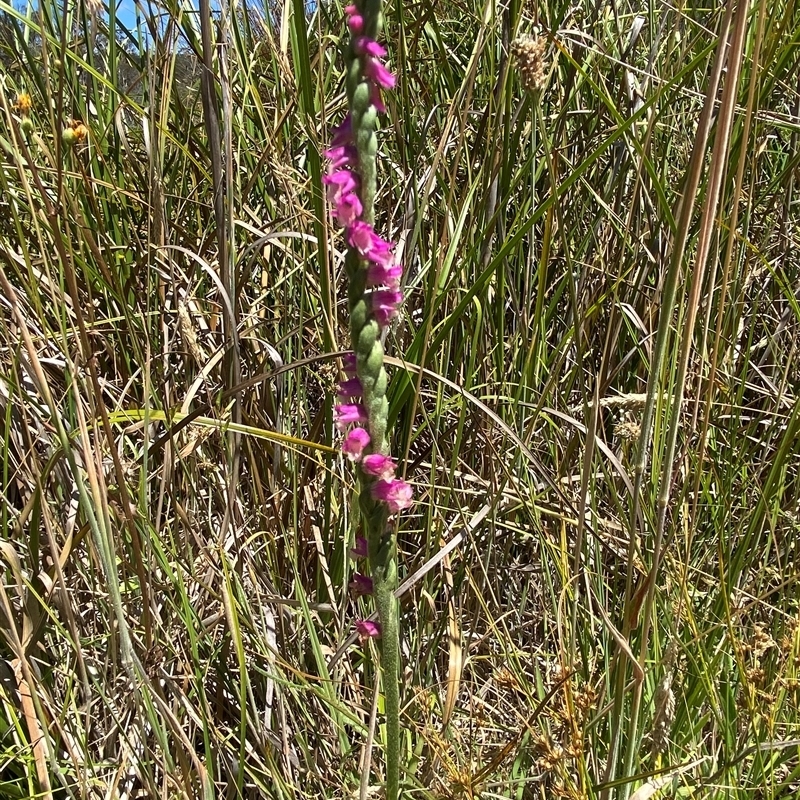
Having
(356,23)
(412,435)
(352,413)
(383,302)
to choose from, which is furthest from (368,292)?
(412,435)

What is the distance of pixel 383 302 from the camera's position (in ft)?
2.46

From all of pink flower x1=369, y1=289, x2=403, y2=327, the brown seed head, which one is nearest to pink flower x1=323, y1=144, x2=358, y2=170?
pink flower x1=369, y1=289, x2=403, y2=327

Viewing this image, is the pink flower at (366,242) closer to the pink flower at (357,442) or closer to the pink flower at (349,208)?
the pink flower at (349,208)

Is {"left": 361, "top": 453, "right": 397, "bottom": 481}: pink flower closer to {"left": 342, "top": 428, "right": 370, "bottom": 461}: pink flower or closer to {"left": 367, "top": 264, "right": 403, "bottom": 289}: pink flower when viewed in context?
{"left": 342, "top": 428, "right": 370, "bottom": 461}: pink flower

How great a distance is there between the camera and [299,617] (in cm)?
141

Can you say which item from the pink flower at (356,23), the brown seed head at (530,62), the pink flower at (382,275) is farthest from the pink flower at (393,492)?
the brown seed head at (530,62)

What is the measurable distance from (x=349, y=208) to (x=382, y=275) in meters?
0.07

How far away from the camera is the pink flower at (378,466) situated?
2.60 feet

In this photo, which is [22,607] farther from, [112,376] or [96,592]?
[112,376]

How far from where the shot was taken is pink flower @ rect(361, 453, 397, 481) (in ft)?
2.60

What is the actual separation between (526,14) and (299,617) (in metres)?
1.33

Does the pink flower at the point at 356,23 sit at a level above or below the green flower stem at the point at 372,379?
above

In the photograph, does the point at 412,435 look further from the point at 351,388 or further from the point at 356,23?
the point at 356,23

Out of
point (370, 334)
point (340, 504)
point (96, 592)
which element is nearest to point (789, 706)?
point (340, 504)
